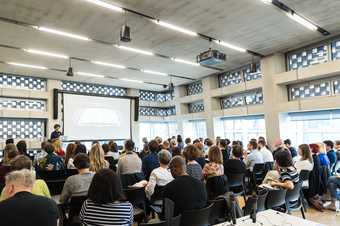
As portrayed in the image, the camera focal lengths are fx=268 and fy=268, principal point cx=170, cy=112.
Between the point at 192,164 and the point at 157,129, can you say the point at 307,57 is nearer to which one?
the point at 192,164

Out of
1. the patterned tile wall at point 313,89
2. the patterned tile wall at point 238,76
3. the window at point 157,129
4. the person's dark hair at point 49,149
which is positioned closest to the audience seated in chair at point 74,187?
the person's dark hair at point 49,149

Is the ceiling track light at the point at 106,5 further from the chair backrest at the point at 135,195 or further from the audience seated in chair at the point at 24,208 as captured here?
the audience seated in chair at the point at 24,208

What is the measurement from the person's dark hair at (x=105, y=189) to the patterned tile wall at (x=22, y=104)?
9.55 meters

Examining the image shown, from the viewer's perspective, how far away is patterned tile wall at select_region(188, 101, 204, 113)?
12.9 m

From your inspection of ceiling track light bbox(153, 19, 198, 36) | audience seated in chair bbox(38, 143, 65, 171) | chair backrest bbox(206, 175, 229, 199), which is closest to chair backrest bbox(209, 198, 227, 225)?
chair backrest bbox(206, 175, 229, 199)

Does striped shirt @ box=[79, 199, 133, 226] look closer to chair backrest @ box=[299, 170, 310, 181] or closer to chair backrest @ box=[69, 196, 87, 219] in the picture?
chair backrest @ box=[69, 196, 87, 219]

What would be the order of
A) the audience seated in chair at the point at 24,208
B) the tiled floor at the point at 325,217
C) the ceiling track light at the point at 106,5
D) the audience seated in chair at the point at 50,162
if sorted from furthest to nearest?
the ceiling track light at the point at 106,5
the audience seated in chair at the point at 50,162
the tiled floor at the point at 325,217
the audience seated in chair at the point at 24,208

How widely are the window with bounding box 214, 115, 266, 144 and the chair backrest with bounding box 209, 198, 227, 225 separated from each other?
24.9 feet

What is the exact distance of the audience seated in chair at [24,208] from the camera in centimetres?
177

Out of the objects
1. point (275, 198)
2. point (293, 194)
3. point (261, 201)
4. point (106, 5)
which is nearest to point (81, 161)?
point (261, 201)

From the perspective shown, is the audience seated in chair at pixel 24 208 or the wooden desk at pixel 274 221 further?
the wooden desk at pixel 274 221

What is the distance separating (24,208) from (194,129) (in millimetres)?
11666

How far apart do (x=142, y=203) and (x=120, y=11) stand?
385 cm

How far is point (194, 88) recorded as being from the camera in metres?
13.2
